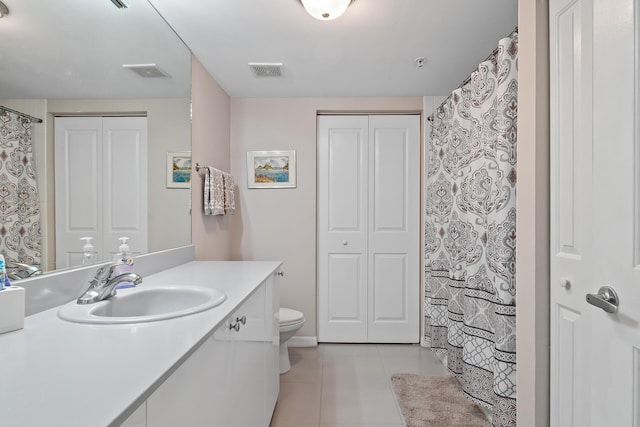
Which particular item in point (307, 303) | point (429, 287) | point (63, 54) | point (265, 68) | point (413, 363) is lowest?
point (413, 363)

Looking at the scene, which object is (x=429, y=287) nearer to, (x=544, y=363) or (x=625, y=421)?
(x=544, y=363)

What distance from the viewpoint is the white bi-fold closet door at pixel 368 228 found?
3195mm

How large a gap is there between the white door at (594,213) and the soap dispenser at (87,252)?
70.2 inches

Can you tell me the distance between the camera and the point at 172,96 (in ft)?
Result: 6.68

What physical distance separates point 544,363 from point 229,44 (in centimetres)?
228

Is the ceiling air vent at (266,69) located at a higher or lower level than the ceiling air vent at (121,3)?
higher

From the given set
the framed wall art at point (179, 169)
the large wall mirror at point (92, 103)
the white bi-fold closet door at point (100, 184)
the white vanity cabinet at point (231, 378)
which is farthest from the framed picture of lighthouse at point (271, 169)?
the white bi-fold closet door at point (100, 184)

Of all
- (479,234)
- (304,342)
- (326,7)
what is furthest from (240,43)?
(304,342)

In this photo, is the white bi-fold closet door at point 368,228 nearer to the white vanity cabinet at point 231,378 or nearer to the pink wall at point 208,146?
the pink wall at point 208,146

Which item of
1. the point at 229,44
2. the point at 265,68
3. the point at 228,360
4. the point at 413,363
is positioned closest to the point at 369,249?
the point at 413,363

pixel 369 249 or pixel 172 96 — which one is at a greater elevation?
pixel 172 96

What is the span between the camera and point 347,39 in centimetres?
209

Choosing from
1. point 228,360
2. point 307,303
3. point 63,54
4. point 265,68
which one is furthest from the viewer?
point 307,303

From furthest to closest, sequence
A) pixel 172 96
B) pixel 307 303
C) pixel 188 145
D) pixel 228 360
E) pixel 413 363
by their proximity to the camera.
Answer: pixel 307 303, pixel 413 363, pixel 188 145, pixel 172 96, pixel 228 360
